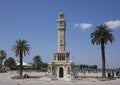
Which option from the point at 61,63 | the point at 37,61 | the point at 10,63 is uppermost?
the point at 37,61

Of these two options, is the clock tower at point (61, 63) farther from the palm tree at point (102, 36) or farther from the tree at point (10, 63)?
the tree at point (10, 63)

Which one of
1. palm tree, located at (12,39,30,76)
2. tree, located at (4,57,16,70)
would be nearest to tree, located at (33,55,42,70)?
tree, located at (4,57,16,70)

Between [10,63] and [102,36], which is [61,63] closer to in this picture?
[102,36]

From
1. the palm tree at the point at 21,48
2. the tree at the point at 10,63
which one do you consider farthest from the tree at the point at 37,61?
the palm tree at the point at 21,48

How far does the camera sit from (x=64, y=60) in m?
68.1

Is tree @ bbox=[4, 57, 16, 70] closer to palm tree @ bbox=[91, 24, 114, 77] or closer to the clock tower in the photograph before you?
the clock tower

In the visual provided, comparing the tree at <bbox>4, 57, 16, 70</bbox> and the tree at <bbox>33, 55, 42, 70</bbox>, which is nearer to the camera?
the tree at <bbox>4, 57, 16, 70</bbox>

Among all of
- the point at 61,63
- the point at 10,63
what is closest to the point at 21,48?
the point at 61,63

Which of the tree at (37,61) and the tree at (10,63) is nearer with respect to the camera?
the tree at (10,63)

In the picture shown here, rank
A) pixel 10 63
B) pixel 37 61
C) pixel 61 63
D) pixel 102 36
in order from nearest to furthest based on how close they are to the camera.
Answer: pixel 102 36, pixel 61 63, pixel 10 63, pixel 37 61

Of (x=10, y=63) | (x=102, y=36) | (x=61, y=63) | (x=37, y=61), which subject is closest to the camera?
(x=102, y=36)

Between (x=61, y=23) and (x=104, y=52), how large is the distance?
57.8 ft

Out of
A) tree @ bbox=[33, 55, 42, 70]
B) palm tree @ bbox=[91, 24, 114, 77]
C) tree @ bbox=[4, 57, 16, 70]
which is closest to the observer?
palm tree @ bbox=[91, 24, 114, 77]

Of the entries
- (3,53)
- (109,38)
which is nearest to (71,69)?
(109,38)
